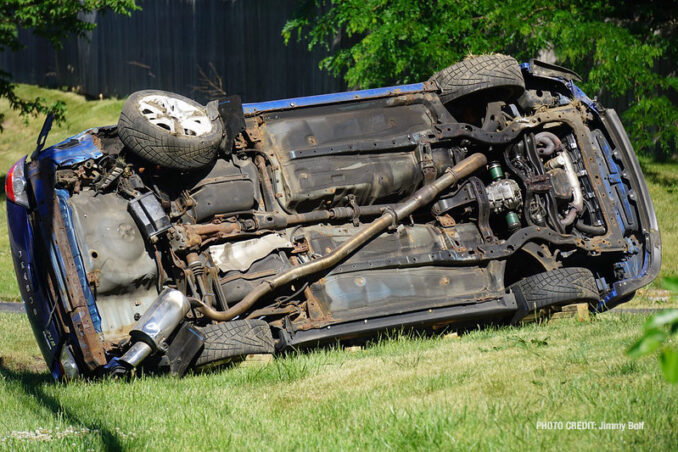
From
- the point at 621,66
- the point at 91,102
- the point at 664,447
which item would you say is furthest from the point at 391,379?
the point at 91,102

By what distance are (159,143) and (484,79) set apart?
277cm

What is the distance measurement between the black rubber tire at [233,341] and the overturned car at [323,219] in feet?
0.04

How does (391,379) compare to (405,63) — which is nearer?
(391,379)

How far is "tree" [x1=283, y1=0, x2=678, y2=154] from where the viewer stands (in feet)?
43.1

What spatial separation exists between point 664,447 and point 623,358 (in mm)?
1485

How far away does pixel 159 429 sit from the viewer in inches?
182

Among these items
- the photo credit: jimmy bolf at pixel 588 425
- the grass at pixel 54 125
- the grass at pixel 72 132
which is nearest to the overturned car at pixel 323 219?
the grass at pixel 72 132

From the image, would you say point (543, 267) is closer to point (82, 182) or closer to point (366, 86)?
point (82, 182)

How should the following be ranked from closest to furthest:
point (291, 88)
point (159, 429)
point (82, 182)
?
point (159, 429)
point (82, 182)
point (291, 88)

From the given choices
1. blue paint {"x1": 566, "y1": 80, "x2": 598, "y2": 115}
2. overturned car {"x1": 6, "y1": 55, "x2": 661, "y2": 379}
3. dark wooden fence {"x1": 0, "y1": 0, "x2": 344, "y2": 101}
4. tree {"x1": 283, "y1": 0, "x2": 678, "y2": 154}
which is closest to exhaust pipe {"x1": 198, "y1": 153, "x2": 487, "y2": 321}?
overturned car {"x1": 6, "y1": 55, "x2": 661, "y2": 379}

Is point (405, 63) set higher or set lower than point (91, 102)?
higher

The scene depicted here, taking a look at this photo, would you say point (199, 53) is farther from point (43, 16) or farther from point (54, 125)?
point (54, 125)

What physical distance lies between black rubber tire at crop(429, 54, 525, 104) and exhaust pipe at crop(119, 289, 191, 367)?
300cm

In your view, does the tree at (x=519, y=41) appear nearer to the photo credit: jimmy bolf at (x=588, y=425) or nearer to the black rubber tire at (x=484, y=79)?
the black rubber tire at (x=484, y=79)
